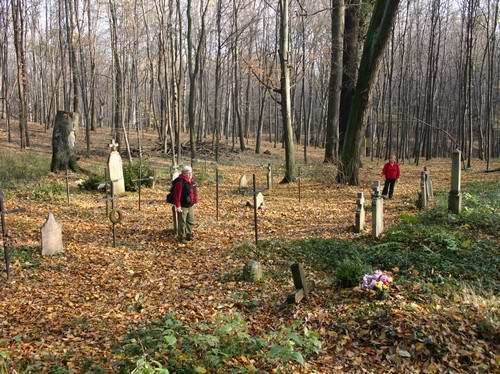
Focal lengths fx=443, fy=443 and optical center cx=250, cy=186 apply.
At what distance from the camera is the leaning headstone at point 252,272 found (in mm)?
7258

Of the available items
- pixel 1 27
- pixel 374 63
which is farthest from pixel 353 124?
pixel 1 27

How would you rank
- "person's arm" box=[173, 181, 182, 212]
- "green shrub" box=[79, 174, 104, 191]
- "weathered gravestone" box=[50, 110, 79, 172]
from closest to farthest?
"person's arm" box=[173, 181, 182, 212] → "green shrub" box=[79, 174, 104, 191] → "weathered gravestone" box=[50, 110, 79, 172]

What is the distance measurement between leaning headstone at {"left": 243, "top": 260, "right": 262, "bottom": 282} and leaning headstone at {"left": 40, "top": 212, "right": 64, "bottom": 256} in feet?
12.1

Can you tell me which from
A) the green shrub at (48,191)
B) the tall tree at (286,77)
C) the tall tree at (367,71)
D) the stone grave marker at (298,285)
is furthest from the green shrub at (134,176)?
the stone grave marker at (298,285)

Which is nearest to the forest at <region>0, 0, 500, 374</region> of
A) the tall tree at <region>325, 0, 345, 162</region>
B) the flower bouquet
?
the flower bouquet

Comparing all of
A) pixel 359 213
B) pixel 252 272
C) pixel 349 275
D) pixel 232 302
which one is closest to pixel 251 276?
pixel 252 272

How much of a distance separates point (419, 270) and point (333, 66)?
47.4ft

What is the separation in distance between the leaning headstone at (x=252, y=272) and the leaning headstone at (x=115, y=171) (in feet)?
27.0

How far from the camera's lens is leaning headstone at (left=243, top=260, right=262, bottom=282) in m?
7.26

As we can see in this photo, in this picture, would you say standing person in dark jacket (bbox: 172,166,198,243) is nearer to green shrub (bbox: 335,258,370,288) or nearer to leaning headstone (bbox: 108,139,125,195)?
green shrub (bbox: 335,258,370,288)

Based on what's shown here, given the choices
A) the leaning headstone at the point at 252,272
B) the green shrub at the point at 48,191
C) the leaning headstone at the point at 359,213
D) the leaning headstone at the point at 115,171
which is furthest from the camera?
the leaning headstone at the point at 115,171

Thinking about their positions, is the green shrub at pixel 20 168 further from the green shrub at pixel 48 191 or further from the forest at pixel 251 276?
the green shrub at pixel 48 191

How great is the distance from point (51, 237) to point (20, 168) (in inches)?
409

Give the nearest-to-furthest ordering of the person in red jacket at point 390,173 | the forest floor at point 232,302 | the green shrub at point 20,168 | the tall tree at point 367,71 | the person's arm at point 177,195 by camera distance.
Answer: the forest floor at point 232,302 < the person's arm at point 177,195 < the tall tree at point 367,71 < the person in red jacket at point 390,173 < the green shrub at point 20,168
